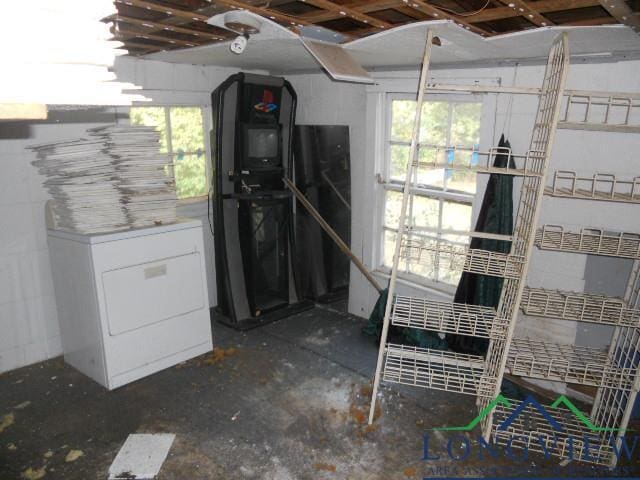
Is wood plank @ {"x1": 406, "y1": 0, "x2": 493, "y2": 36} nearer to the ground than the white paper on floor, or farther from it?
farther from it

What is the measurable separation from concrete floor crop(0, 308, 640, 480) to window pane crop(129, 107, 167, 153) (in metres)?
1.86

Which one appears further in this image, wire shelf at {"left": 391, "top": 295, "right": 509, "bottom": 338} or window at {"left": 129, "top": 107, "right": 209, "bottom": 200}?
window at {"left": 129, "top": 107, "right": 209, "bottom": 200}

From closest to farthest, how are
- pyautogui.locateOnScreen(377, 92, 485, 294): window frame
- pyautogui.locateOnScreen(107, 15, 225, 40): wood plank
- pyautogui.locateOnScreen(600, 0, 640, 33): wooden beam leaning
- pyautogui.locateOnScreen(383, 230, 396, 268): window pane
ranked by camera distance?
pyautogui.locateOnScreen(600, 0, 640, 33): wooden beam leaning < pyautogui.locateOnScreen(107, 15, 225, 40): wood plank < pyautogui.locateOnScreen(377, 92, 485, 294): window frame < pyautogui.locateOnScreen(383, 230, 396, 268): window pane

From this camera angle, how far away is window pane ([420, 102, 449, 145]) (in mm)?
3242

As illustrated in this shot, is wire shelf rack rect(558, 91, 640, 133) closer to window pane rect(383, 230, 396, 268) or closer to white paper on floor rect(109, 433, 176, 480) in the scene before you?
window pane rect(383, 230, 396, 268)

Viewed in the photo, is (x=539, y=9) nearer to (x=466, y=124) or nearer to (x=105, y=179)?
(x=466, y=124)

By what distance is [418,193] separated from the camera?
11.4 ft

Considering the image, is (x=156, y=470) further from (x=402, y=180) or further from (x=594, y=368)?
(x=402, y=180)

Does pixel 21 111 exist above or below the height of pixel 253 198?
above

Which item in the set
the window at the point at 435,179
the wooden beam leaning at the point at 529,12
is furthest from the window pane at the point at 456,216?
the wooden beam leaning at the point at 529,12

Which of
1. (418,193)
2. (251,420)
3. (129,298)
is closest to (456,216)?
(418,193)

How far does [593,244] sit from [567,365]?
0.65 m

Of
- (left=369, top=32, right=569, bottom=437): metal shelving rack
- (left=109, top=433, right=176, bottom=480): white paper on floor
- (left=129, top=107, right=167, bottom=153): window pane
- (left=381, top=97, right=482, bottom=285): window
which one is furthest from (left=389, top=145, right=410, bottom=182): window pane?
(left=109, top=433, right=176, bottom=480): white paper on floor

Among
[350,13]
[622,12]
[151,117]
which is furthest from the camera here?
[151,117]
